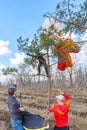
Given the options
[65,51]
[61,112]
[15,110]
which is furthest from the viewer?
[15,110]

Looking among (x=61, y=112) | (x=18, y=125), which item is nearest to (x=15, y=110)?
(x=18, y=125)

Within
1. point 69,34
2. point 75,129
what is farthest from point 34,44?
point 75,129

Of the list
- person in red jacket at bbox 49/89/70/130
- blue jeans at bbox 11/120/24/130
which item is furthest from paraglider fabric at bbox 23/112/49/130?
person in red jacket at bbox 49/89/70/130

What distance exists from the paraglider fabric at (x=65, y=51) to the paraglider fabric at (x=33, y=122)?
4.37ft

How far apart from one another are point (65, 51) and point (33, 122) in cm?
184

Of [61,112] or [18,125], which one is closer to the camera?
[61,112]

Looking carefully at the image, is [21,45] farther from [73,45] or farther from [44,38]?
[73,45]

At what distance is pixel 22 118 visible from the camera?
913 cm

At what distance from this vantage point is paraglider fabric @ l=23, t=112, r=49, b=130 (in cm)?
873

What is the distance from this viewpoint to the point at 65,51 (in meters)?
8.76

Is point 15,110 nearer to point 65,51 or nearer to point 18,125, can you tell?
point 18,125

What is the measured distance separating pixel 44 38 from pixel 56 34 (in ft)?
1.06

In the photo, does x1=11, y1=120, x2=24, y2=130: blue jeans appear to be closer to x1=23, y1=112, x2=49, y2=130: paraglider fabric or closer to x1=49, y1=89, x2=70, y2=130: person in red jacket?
x1=23, y1=112, x2=49, y2=130: paraglider fabric

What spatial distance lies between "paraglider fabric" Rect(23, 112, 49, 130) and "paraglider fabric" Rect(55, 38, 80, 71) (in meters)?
1.33
